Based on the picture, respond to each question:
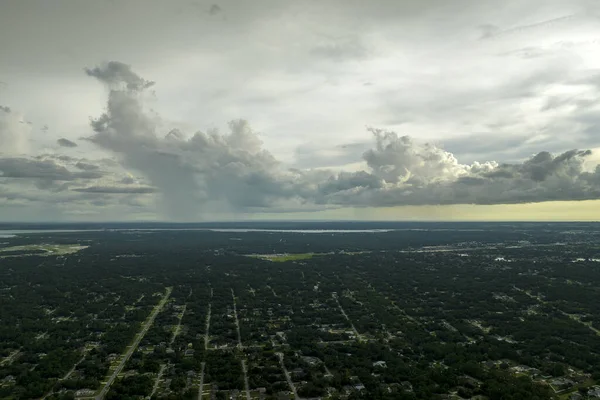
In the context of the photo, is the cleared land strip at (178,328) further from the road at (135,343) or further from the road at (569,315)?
the road at (569,315)

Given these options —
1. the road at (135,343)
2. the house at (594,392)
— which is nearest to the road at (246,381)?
the road at (135,343)

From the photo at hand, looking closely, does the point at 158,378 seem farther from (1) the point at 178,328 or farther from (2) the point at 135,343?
(1) the point at 178,328

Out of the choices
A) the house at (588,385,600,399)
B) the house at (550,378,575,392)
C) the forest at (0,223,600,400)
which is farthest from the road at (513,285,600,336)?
the house at (588,385,600,399)

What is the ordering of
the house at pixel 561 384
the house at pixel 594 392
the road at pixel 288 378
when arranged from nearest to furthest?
the house at pixel 594 392
the road at pixel 288 378
the house at pixel 561 384

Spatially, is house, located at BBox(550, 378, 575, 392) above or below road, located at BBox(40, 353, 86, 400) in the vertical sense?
below

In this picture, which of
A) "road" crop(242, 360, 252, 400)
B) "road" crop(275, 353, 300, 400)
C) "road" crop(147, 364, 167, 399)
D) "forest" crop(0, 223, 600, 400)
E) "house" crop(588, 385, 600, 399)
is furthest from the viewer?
"forest" crop(0, 223, 600, 400)

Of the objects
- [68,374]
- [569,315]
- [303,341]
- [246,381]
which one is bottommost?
[569,315]

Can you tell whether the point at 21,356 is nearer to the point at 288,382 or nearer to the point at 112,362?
the point at 112,362

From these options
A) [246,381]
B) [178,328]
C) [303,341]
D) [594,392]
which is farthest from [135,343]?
[594,392]

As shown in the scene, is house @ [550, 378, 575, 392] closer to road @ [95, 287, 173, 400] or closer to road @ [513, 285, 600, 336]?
road @ [513, 285, 600, 336]

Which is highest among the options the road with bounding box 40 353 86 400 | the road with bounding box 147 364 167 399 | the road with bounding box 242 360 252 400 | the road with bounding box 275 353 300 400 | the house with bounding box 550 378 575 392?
the road with bounding box 40 353 86 400

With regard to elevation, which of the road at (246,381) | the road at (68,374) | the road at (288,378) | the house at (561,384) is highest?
the road at (68,374)
